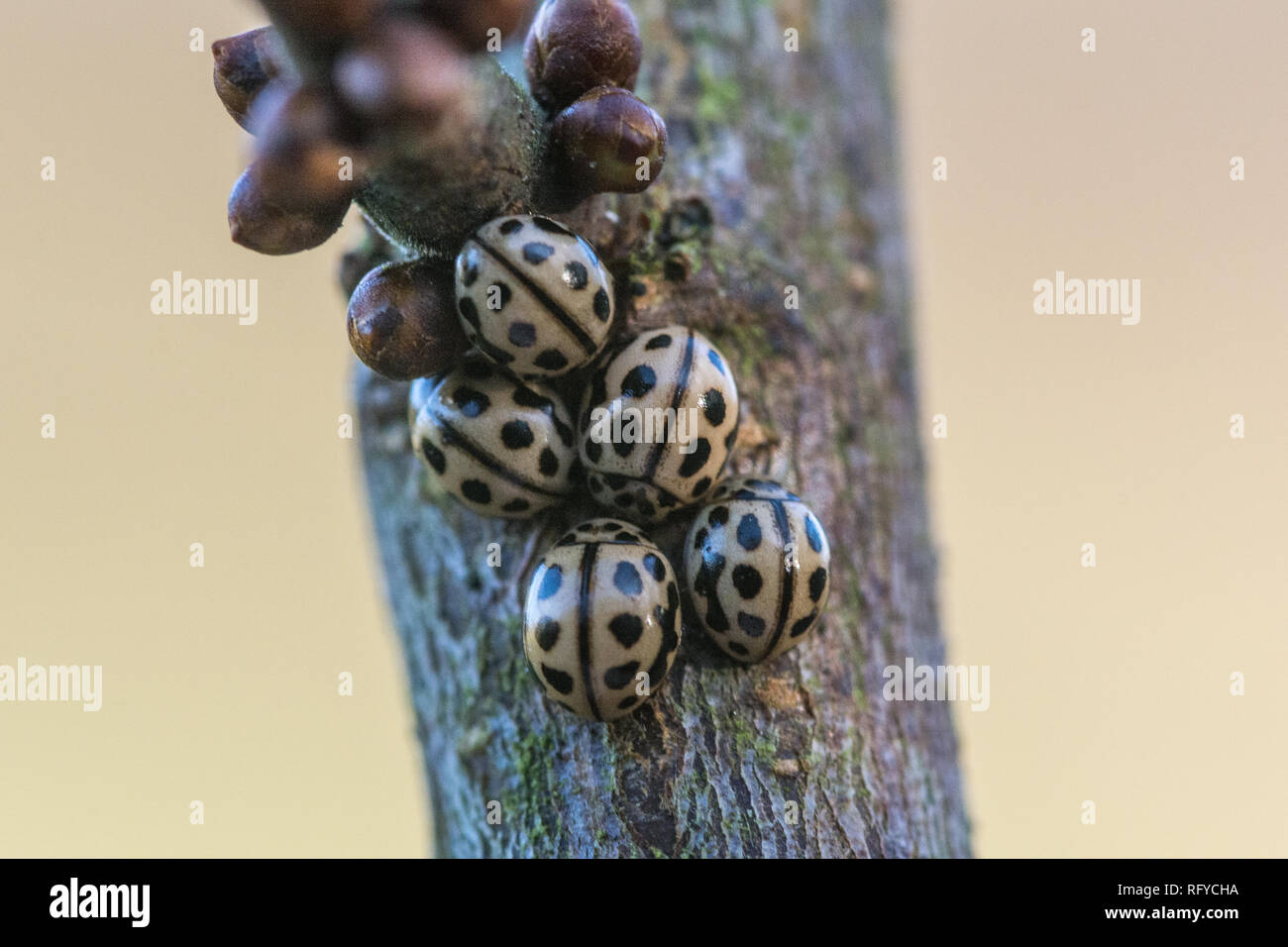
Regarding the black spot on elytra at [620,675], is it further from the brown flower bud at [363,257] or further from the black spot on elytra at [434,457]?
the brown flower bud at [363,257]

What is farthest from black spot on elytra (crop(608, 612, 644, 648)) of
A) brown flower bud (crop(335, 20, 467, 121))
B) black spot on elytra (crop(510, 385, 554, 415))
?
brown flower bud (crop(335, 20, 467, 121))

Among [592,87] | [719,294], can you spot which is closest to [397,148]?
[592,87]

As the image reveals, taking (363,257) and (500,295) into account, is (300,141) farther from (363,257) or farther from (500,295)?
(363,257)

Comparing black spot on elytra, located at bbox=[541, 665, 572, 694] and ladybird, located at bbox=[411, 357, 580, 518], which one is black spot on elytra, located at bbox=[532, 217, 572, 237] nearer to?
ladybird, located at bbox=[411, 357, 580, 518]

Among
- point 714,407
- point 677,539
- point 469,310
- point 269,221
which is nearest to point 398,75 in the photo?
point 269,221

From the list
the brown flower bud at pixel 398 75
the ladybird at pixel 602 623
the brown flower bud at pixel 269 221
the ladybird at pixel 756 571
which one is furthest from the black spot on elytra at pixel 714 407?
the brown flower bud at pixel 398 75
